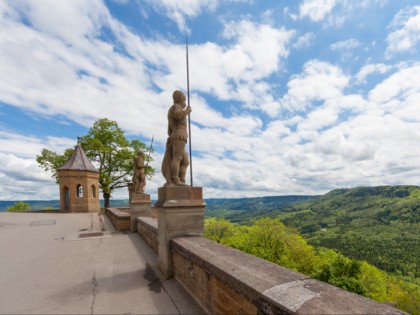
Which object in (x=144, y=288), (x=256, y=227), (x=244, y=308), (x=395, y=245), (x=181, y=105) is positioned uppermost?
(x=181, y=105)

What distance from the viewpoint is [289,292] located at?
192 centimetres

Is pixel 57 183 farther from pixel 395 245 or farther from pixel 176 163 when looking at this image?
pixel 395 245

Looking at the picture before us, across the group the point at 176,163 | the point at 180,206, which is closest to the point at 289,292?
the point at 180,206

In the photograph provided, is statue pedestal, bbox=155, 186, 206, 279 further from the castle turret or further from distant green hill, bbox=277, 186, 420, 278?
distant green hill, bbox=277, 186, 420, 278

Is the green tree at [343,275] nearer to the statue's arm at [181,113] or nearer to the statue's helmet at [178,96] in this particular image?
the statue's arm at [181,113]

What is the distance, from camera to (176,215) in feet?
14.7

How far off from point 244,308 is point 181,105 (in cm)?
398

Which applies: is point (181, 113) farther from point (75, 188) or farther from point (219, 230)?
point (219, 230)

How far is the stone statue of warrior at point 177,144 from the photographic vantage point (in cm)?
480

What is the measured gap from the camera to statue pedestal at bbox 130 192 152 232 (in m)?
9.89

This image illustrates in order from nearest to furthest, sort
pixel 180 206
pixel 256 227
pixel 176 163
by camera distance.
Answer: pixel 180 206, pixel 176 163, pixel 256 227

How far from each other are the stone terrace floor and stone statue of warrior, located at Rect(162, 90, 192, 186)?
1.97 metres

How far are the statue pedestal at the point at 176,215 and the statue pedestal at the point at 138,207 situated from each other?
562cm

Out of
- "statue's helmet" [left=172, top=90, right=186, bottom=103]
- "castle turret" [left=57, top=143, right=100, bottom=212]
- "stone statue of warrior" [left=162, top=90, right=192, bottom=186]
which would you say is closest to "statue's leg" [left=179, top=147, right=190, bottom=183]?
"stone statue of warrior" [left=162, top=90, right=192, bottom=186]
